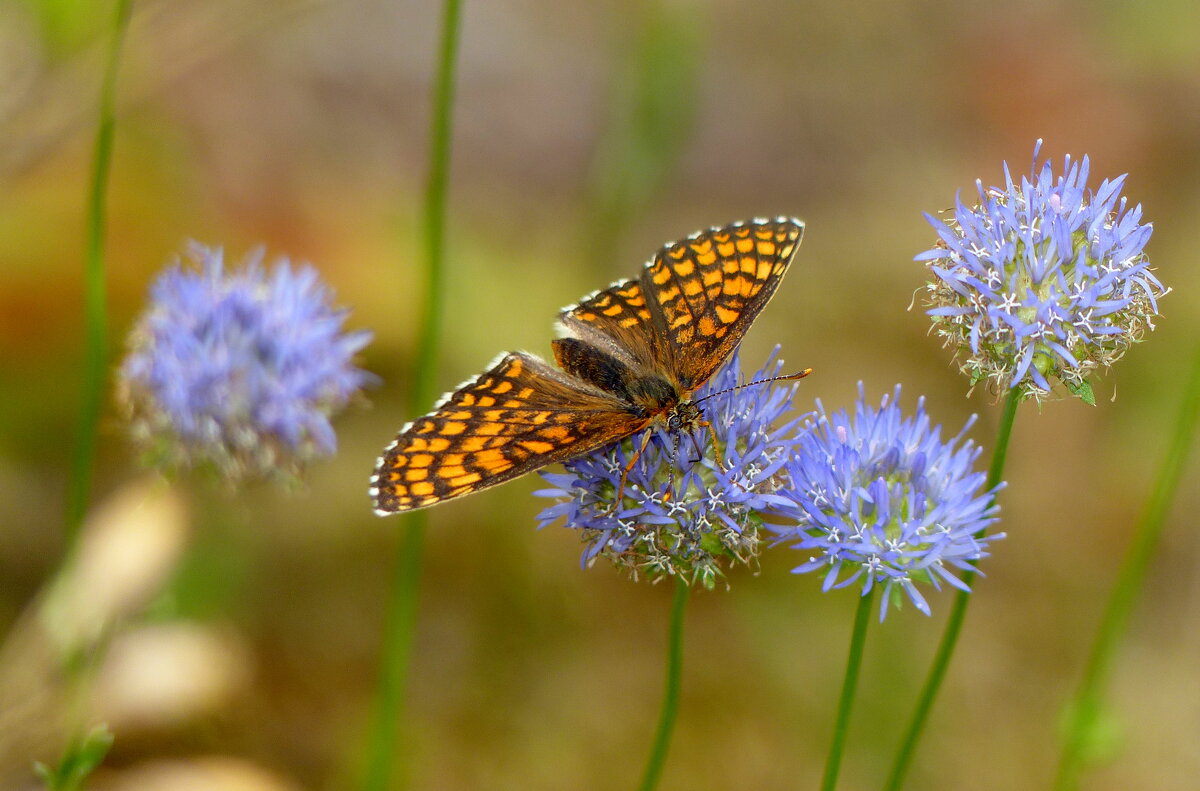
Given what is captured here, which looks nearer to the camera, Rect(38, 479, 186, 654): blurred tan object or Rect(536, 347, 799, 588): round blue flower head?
Rect(536, 347, 799, 588): round blue flower head

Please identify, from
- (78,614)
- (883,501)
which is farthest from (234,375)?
(883,501)

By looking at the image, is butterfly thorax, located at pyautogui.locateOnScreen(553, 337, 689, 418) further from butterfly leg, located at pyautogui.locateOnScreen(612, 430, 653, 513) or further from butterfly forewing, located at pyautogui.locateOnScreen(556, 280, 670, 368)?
butterfly leg, located at pyautogui.locateOnScreen(612, 430, 653, 513)

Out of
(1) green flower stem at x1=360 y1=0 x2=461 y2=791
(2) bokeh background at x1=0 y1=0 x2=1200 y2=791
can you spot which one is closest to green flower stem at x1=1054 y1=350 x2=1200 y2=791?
(2) bokeh background at x1=0 y1=0 x2=1200 y2=791

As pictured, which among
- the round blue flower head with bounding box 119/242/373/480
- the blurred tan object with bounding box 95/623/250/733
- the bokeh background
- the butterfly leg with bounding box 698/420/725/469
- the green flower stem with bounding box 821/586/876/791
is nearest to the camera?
the green flower stem with bounding box 821/586/876/791

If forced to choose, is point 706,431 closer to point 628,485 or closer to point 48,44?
point 628,485

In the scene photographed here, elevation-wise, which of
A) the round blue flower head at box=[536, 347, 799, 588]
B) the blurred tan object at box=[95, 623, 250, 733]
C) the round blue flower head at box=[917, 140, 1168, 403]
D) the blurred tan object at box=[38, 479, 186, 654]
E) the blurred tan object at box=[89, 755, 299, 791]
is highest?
the round blue flower head at box=[917, 140, 1168, 403]

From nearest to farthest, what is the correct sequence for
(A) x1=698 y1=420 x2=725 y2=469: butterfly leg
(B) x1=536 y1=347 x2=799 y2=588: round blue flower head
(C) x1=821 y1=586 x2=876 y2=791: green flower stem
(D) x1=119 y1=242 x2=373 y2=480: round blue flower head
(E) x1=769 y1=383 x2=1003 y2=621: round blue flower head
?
(C) x1=821 y1=586 x2=876 y2=791: green flower stem < (E) x1=769 y1=383 x2=1003 y2=621: round blue flower head < (B) x1=536 y1=347 x2=799 y2=588: round blue flower head < (A) x1=698 y1=420 x2=725 y2=469: butterfly leg < (D) x1=119 y1=242 x2=373 y2=480: round blue flower head
